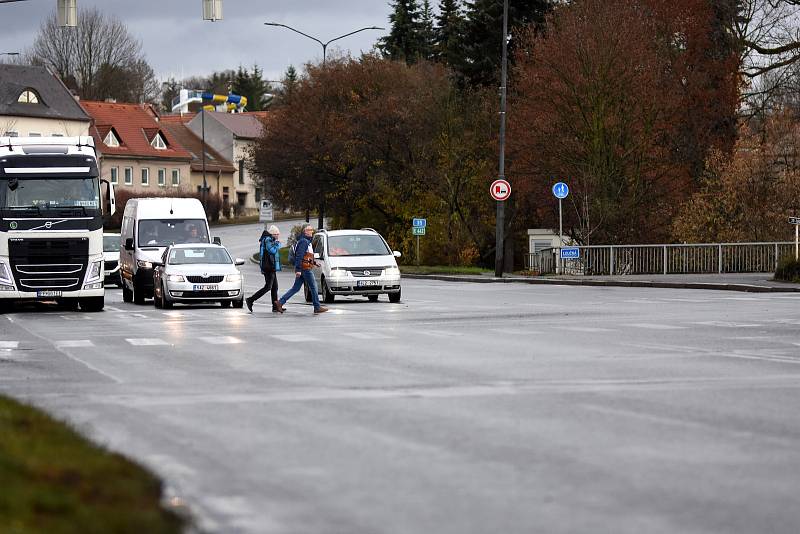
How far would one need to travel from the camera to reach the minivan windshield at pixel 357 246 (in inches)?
1400

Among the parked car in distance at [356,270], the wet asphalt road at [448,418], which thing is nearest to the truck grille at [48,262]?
the parked car in distance at [356,270]

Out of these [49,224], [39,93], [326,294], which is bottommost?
[326,294]

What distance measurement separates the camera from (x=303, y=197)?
3078 inches

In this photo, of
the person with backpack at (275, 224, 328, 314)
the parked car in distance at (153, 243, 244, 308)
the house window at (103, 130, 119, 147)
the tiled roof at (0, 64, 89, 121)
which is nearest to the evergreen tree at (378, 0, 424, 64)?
the tiled roof at (0, 64, 89, 121)

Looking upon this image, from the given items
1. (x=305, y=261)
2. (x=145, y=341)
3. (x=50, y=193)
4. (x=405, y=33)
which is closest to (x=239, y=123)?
(x=405, y=33)

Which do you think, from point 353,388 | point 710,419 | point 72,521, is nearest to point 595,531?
point 72,521

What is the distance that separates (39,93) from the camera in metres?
107

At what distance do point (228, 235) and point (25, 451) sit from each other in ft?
322

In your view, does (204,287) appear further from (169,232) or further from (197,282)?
(169,232)

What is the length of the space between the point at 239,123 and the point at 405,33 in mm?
43864

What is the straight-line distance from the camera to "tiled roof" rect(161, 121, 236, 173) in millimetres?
136000

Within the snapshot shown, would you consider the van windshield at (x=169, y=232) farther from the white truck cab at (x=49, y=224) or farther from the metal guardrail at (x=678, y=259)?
the metal guardrail at (x=678, y=259)

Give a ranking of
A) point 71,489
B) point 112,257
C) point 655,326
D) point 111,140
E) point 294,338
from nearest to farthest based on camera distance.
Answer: point 71,489 < point 294,338 < point 655,326 < point 112,257 < point 111,140

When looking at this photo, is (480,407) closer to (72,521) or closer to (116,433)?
(116,433)
